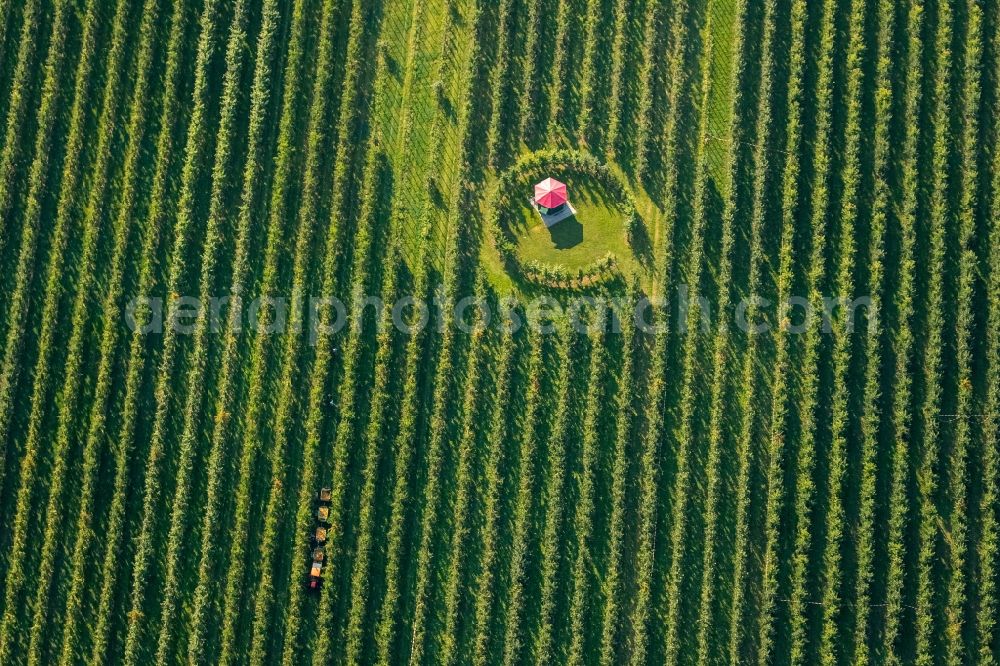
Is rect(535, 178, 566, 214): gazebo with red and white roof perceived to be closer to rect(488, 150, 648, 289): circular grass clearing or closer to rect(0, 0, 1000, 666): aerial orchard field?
rect(0, 0, 1000, 666): aerial orchard field

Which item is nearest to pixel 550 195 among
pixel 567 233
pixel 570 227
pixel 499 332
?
pixel 570 227

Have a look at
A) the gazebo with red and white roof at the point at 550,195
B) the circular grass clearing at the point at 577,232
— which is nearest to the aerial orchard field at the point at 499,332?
the circular grass clearing at the point at 577,232

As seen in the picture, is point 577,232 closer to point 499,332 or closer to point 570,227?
point 570,227

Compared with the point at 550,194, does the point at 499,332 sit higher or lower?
lower

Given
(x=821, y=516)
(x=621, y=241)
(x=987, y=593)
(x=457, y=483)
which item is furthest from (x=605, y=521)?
(x=987, y=593)

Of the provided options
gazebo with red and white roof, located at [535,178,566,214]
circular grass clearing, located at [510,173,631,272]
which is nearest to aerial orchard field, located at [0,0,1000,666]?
circular grass clearing, located at [510,173,631,272]

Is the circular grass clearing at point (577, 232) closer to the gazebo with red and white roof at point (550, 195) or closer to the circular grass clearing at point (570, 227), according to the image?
the circular grass clearing at point (570, 227)

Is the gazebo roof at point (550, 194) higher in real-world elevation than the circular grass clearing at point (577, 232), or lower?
higher
